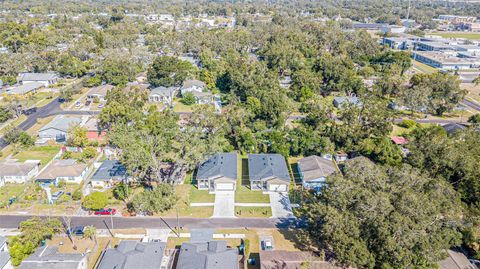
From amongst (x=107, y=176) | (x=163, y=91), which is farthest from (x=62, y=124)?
(x=163, y=91)

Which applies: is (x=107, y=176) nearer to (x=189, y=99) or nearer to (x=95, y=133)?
(x=95, y=133)

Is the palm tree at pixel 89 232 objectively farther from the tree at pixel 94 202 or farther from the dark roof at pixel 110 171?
the dark roof at pixel 110 171

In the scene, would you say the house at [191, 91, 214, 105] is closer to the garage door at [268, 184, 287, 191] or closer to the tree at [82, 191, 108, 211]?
the garage door at [268, 184, 287, 191]

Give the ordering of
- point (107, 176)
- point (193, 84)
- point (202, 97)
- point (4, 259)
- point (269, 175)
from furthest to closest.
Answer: point (193, 84) → point (202, 97) → point (107, 176) → point (269, 175) → point (4, 259)

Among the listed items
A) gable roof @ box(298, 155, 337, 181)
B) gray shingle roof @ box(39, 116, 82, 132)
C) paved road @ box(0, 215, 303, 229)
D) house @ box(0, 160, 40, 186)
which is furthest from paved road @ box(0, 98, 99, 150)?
gable roof @ box(298, 155, 337, 181)

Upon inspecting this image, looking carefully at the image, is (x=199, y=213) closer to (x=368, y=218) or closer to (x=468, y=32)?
(x=368, y=218)

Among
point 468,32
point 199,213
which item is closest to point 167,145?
point 199,213
